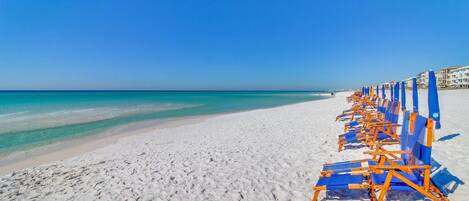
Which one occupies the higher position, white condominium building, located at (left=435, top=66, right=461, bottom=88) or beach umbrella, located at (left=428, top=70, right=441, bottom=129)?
white condominium building, located at (left=435, top=66, right=461, bottom=88)

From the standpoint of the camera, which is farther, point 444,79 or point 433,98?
point 444,79

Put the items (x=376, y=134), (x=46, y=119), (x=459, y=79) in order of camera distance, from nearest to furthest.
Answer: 1. (x=376, y=134)
2. (x=46, y=119)
3. (x=459, y=79)

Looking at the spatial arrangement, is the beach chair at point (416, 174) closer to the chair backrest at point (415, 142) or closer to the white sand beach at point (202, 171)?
the chair backrest at point (415, 142)

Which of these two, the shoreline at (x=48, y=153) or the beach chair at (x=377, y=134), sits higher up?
the beach chair at (x=377, y=134)

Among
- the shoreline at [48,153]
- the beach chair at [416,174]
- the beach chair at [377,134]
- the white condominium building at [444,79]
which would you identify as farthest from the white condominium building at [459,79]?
the shoreline at [48,153]

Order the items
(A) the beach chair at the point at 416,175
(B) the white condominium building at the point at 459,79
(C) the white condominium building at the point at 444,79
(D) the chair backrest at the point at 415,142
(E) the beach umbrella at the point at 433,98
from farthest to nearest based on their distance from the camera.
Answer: (C) the white condominium building at the point at 444,79 < (B) the white condominium building at the point at 459,79 < (E) the beach umbrella at the point at 433,98 < (D) the chair backrest at the point at 415,142 < (A) the beach chair at the point at 416,175

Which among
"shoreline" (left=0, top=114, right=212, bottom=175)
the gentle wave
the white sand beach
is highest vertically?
the white sand beach

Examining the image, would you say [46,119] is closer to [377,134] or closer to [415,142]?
[377,134]

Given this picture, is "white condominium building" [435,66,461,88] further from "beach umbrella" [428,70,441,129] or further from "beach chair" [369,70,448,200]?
"beach chair" [369,70,448,200]

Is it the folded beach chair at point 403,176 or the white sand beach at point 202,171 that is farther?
the white sand beach at point 202,171

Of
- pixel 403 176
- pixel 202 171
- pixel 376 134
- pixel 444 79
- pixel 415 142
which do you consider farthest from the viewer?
pixel 444 79

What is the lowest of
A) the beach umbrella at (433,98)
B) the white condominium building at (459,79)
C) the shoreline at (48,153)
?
the shoreline at (48,153)

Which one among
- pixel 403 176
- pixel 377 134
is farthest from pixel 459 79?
pixel 403 176

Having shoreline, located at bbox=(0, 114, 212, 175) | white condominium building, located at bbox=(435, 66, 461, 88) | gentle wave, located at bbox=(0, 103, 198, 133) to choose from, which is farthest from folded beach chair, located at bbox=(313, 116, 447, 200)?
white condominium building, located at bbox=(435, 66, 461, 88)
